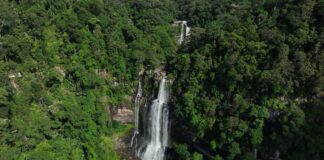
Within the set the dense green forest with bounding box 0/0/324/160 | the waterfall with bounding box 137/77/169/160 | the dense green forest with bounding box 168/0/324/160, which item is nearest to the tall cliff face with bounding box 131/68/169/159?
the waterfall with bounding box 137/77/169/160

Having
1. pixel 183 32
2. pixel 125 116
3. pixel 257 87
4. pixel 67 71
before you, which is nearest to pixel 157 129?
pixel 125 116

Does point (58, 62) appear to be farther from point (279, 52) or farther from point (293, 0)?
point (293, 0)

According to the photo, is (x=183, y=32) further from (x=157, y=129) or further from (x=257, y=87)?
(x=257, y=87)

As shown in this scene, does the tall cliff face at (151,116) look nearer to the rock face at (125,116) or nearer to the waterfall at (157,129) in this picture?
the waterfall at (157,129)

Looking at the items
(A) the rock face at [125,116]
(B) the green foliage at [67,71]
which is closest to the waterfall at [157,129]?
(A) the rock face at [125,116]

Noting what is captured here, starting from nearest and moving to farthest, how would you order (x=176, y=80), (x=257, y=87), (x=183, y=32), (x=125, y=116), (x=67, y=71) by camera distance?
(x=257, y=87) → (x=67, y=71) → (x=176, y=80) → (x=125, y=116) → (x=183, y=32)

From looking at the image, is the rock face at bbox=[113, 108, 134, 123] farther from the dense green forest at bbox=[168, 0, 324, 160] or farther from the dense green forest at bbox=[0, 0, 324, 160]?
the dense green forest at bbox=[168, 0, 324, 160]

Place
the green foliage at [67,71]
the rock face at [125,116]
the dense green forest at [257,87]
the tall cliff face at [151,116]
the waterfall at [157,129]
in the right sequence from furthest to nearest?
the rock face at [125,116] < the tall cliff face at [151,116] < the waterfall at [157,129] < the green foliage at [67,71] < the dense green forest at [257,87]
